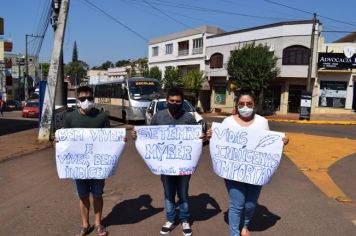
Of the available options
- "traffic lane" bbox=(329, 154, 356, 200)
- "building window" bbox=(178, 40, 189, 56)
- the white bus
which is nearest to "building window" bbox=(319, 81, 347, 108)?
the white bus

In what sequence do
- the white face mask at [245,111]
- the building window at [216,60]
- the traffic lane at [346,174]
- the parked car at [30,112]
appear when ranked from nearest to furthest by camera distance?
the white face mask at [245,111] → the traffic lane at [346,174] → the parked car at [30,112] → the building window at [216,60]

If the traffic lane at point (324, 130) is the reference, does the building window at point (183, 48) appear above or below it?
above

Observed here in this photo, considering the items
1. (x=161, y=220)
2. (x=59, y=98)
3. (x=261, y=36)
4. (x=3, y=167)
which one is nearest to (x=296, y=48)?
(x=261, y=36)

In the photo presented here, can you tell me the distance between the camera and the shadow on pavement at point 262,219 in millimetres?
5602

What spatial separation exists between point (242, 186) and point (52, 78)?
11.1 meters

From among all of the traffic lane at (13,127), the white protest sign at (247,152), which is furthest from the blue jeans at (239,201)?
the traffic lane at (13,127)

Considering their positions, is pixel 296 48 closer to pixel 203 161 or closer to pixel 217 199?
pixel 203 161

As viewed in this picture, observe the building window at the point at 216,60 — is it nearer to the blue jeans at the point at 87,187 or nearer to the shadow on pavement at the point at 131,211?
the shadow on pavement at the point at 131,211

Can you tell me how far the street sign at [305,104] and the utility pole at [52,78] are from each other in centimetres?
2188

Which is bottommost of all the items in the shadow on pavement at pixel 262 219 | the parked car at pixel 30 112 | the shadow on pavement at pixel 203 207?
the parked car at pixel 30 112

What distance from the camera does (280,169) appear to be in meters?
10.1

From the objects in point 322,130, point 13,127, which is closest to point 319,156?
point 322,130

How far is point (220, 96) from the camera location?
48625mm

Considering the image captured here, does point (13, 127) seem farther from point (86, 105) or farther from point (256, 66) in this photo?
point (256, 66)
